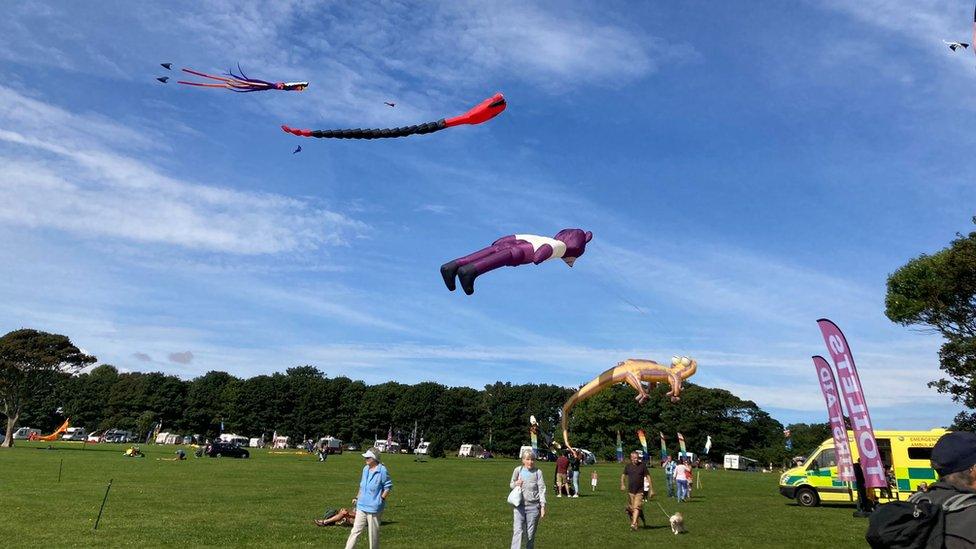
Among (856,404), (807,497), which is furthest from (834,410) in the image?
(807,497)

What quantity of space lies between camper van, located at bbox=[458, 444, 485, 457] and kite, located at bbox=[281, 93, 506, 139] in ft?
268

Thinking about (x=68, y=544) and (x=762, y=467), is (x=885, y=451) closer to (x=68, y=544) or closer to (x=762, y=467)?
(x=68, y=544)

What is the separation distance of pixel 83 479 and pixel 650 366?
75.9 ft

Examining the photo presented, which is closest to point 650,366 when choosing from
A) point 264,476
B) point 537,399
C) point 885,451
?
point 885,451

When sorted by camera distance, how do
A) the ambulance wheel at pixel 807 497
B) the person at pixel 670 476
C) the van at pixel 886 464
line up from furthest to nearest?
the person at pixel 670 476 < the ambulance wheel at pixel 807 497 < the van at pixel 886 464

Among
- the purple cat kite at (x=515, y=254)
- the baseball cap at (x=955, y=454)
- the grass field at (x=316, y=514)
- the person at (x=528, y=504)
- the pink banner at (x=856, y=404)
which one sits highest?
the purple cat kite at (x=515, y=254)

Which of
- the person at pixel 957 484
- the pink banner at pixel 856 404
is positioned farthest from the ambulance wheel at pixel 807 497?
the person at pixel 957 484

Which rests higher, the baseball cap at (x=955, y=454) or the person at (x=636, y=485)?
the baseball cap at (x=955, y=454)

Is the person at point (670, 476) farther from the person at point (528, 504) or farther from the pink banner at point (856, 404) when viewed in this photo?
the person at point (528, 504)

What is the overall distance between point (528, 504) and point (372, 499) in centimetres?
273

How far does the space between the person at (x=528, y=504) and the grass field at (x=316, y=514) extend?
293 cm

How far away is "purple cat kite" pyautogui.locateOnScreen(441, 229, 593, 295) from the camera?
16.7 m

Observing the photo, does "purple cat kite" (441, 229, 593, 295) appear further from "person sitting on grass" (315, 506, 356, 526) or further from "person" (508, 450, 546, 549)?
"person sitting on grass" (315, 506, 356, 526)

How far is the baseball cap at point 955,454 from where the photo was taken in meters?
3.65
